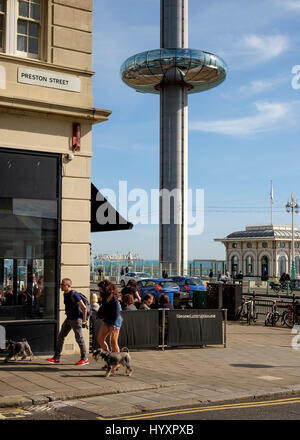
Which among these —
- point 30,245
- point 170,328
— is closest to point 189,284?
point 170,328

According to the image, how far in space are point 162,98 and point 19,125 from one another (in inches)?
2823

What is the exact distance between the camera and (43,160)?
555 inches

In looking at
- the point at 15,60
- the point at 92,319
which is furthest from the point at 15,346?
the point at 15,60

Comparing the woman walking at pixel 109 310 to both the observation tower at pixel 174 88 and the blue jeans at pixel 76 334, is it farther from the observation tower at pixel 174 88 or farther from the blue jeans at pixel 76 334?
the observation tower at pixel 174 88

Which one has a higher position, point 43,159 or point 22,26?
point 22,26

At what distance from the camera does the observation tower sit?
79562mm

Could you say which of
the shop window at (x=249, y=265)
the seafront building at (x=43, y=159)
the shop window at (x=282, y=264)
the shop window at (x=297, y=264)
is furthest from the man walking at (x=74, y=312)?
the shop window at (x=297, y=264)

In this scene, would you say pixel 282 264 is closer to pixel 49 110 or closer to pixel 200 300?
pixel 200 300

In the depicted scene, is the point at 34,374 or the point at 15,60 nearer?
the point at 34,374

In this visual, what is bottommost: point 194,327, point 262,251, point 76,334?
point 194,327

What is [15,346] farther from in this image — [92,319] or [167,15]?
[167,15]

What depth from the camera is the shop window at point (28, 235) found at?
13578mm

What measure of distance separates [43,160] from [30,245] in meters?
1.97
